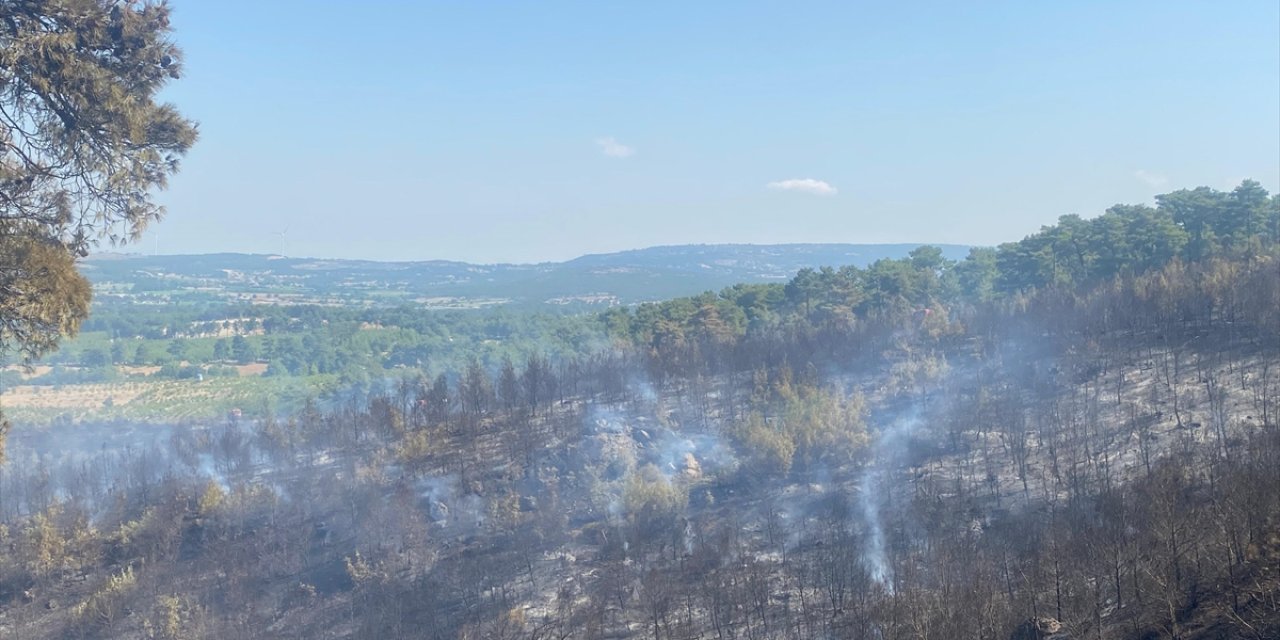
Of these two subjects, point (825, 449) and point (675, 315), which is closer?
point (825, 449)

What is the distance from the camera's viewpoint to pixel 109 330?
407ft

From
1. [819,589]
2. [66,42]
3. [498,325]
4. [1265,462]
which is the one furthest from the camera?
[498,325]

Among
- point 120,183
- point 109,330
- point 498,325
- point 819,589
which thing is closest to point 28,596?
point 819,589

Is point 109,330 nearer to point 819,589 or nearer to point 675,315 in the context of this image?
point 675,315

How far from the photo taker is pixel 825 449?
38469 mm

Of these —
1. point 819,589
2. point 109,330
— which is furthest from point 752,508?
point 109,330

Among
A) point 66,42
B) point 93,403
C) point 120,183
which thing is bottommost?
point 93,403


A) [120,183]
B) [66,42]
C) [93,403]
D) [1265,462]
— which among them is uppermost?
[66,42]

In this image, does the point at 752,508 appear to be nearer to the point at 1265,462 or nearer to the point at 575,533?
the point at 575,533

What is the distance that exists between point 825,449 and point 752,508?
4.70 m

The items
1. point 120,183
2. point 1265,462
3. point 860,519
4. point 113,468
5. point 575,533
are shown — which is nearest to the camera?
point 120,183

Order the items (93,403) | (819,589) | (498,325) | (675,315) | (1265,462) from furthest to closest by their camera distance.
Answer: (498,325) → (93,403) → (675,315) → (819,589) → (1265,462)

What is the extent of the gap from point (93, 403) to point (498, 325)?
133 ft

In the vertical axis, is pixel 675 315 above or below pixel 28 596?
above
